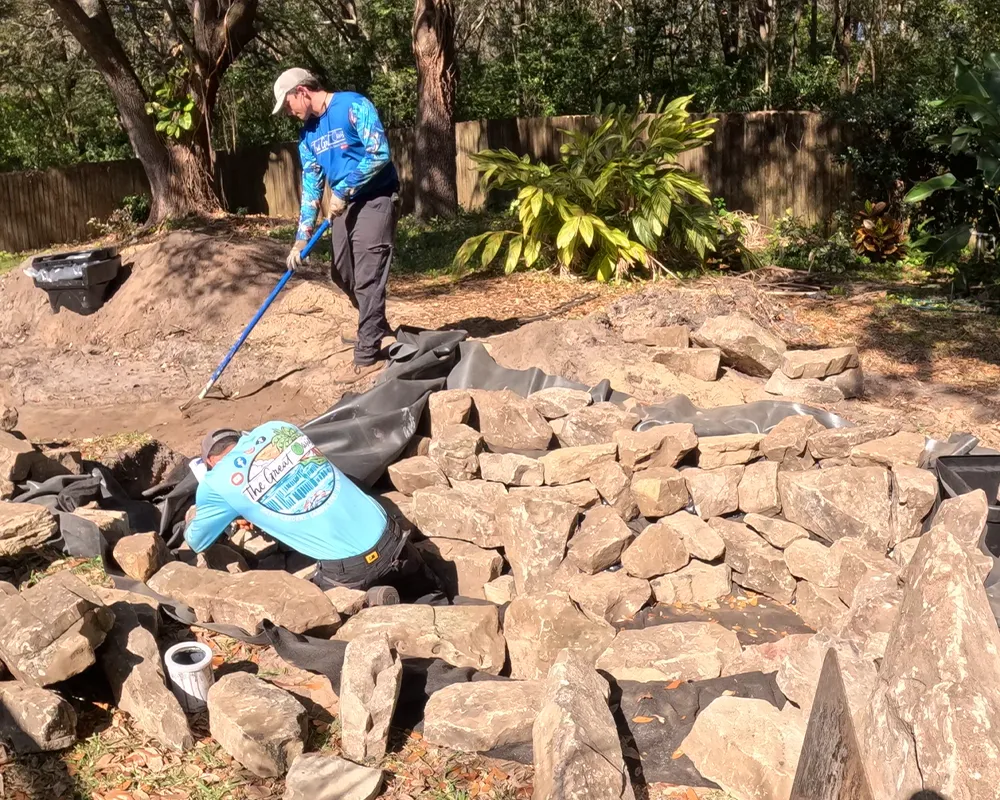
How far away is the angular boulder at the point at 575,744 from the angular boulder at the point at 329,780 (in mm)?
479

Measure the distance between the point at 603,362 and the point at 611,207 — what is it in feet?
9.93

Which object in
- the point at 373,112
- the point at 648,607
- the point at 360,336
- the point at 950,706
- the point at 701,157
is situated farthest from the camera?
the point at 701,157

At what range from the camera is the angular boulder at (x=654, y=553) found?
4.46 meters

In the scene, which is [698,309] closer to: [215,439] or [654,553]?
[654,553]

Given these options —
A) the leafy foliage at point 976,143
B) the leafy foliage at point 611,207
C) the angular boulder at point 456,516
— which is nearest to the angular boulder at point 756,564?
the angular boulder at point 456,516

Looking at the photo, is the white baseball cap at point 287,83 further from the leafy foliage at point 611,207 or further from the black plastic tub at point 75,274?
the black plastic tub at point 75,274

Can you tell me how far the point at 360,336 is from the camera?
250 inches

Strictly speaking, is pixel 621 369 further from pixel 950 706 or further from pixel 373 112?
pixel 950 706

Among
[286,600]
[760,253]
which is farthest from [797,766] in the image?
[760,253]

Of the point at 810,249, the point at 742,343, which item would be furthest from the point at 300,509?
the point at 810,249

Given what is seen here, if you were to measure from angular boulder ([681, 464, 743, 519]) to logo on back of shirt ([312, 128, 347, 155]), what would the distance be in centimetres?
281

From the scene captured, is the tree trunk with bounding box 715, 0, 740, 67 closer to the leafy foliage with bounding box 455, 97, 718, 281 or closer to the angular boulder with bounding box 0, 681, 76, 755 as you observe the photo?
the leafy foliage with bounding box 455, 97, 718, 281

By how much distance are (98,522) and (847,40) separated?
15.0 metres

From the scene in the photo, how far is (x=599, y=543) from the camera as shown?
455 centimetres
